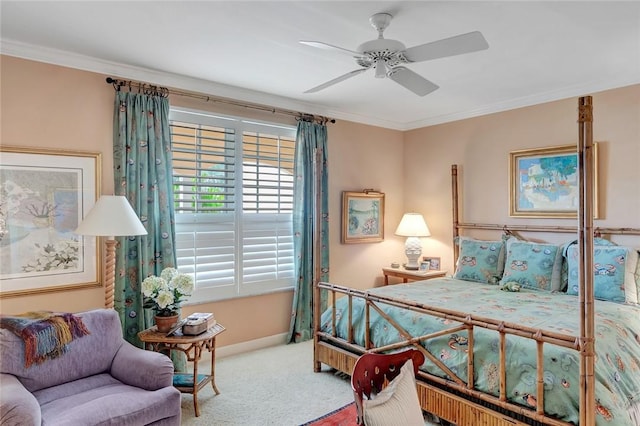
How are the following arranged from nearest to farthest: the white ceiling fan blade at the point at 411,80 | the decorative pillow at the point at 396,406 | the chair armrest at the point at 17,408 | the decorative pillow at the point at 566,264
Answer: the decorative pillow at the point at 396,406, the chair armrest at the point at 17,408, the white ceiling fan blade at the point at 411,80, the decorative pillow at the point at 566,264

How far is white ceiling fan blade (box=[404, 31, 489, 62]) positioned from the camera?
2.04 meters

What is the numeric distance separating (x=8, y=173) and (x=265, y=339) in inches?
107

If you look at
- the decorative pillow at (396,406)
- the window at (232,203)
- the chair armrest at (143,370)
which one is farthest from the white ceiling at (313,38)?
the chair armrest at (143,370)

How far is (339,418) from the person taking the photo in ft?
9.05

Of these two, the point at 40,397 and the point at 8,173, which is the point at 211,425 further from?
the point at 8,173

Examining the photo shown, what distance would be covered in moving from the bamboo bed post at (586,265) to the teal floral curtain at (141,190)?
3.03 metres

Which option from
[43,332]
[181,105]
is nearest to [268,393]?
[43,332]

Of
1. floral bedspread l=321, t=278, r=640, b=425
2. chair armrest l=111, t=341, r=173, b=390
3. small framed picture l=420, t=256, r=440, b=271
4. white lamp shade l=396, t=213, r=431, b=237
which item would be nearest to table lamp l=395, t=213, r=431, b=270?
white lamp shade l=396, t=213, r=431, b=237

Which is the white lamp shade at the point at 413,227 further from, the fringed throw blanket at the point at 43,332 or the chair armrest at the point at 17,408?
the chair armrest at the point at 17,408

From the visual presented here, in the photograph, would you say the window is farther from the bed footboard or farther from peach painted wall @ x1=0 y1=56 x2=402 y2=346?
the bed footboard

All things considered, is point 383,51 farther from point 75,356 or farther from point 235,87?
point 75,356

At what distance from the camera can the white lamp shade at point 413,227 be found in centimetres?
498

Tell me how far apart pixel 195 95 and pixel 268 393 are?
108 inches

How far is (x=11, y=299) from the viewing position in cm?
286
